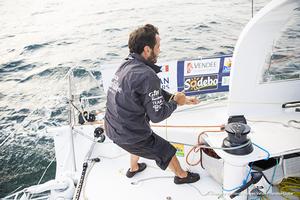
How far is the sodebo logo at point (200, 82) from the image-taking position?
3762 mm

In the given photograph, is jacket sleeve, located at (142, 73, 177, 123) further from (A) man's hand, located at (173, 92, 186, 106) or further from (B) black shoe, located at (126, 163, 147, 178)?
(B) black shoe, located at (126, 163, 147, 178)

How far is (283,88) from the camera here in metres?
2.91

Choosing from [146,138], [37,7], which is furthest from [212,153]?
[37,7]

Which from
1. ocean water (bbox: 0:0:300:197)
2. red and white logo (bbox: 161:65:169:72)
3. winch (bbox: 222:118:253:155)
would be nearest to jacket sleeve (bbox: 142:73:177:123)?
winch (bbox: 222:118:253:155)

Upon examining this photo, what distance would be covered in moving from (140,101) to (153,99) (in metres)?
0.13

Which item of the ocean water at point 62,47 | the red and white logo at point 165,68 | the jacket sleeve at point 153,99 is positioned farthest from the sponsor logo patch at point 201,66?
the ocean water at point 62,47

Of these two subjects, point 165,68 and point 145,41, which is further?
point 165,68

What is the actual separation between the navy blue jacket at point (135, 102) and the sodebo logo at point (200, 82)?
1266mm

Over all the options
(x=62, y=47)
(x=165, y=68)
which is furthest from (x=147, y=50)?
(x=62, y=47)

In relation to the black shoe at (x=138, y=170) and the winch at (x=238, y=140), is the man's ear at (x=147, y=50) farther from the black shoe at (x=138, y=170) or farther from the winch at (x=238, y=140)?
the black shoe at (x=138, y=170)

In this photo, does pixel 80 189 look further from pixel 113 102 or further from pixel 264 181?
pixel 264 181

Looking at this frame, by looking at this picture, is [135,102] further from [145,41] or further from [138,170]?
[138,170]

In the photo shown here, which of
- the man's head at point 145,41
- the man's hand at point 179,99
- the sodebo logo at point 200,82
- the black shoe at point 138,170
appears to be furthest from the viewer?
the sodebo logo at point 200,82

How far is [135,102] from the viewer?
7.84 feet
